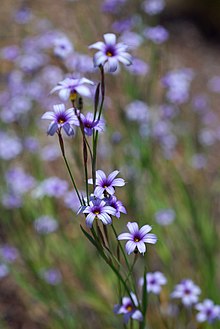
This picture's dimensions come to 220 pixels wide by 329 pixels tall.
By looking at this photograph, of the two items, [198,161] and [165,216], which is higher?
[198,161]

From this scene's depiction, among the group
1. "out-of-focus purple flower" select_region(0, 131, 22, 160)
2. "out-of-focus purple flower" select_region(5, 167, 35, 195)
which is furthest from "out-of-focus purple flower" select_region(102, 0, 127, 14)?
"out-of-focus purple flower" select_region(5, 167, 35, 195)

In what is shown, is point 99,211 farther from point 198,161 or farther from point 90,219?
point 198,161

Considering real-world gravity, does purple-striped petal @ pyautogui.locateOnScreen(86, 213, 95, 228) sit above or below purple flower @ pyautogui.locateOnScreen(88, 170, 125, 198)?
below

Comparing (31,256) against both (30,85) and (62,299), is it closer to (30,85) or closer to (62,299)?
(62,299)

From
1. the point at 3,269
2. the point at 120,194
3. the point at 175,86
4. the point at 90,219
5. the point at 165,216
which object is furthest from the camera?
the point at 120,194

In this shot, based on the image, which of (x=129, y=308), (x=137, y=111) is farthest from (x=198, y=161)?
(x=129, y=308)

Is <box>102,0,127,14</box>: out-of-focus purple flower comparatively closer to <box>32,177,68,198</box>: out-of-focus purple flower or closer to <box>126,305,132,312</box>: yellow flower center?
<box>32,177,68,198</box>: out-of-focus purple flower

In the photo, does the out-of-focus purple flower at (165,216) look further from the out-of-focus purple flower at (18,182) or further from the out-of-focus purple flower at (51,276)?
the out-of-focus purple flower at (18,182)
